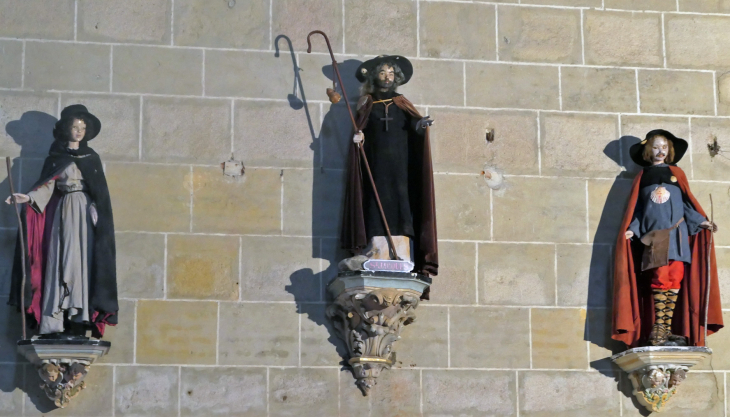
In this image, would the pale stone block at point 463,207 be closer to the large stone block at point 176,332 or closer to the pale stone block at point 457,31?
the pale stone block at point 457,31

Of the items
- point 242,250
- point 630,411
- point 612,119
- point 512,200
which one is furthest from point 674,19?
point 242,250

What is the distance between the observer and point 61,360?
34.4 ft

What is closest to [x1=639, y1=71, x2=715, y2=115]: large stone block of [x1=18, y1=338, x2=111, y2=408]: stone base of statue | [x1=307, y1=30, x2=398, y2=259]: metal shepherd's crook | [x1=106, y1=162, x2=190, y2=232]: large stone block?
[x1=307, y1=30, x2=398, y2=259]: metal shepherd's crook

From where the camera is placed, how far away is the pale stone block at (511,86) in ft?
38.7

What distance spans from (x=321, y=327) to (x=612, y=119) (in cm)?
306

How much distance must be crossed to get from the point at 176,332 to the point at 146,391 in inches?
19.9

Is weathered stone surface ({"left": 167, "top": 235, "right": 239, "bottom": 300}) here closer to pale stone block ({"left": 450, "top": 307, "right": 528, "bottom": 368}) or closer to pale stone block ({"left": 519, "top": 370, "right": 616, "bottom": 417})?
pale stone block ({"left": 450, "top": 307, "right": 528, "bottom": 368})

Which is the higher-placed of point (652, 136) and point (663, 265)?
point (652, 136)

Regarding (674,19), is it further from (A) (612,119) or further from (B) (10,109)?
(B) (10,109)

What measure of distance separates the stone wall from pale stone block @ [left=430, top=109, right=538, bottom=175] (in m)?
0.02

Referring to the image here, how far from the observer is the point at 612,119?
1194 cm

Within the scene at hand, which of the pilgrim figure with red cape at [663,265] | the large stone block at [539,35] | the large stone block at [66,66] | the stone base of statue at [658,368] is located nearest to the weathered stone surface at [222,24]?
the large stone block at [66,66]

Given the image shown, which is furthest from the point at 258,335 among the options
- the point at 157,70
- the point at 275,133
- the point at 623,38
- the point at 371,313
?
the point at 623,38

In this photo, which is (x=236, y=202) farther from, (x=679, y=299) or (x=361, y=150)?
(x=679, y=299)
